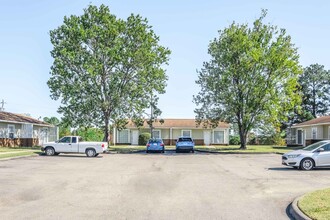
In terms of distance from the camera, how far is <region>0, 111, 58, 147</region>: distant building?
41844mm

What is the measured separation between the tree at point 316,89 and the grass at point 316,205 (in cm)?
6623

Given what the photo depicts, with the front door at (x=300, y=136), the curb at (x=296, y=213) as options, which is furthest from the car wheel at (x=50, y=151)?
the front door at (x=300, y=136)

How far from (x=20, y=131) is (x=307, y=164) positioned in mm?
33303

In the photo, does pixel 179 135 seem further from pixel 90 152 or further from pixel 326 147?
pixel 326 147

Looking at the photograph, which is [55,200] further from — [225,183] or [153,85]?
[153,85]

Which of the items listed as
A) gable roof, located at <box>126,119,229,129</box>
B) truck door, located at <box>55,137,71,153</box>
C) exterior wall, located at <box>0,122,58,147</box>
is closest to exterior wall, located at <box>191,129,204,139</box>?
gable roof, located at <box>126,119,229,129</box>

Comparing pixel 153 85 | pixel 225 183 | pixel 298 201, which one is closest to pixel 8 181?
pixel 225 183

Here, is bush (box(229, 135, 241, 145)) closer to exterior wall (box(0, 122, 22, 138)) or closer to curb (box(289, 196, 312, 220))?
exterior wall (box(0, 122, 22, 138))

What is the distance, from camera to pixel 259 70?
41781 mm

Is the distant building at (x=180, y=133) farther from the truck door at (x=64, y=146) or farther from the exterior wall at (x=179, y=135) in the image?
the truck door at (x=64, y=146)

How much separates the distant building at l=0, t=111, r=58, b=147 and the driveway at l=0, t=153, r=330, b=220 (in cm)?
2551

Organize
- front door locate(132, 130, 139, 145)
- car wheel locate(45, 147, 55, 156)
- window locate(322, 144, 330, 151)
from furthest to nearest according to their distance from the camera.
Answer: front door locate(132, 130, 139, 145) → car wheel locate(45, 147, 55, 156) → window locate(322, 144, 330, 151)

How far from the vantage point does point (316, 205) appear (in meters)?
9.77

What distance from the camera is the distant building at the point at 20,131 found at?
137ft
